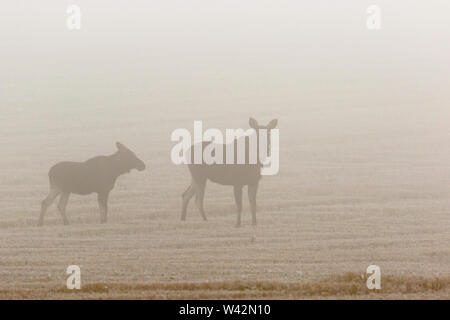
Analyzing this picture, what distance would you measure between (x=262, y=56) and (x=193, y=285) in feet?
159

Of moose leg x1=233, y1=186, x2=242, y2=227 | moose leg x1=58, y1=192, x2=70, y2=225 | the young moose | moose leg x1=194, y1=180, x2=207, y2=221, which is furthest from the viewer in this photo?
moose leg x1=58, y1=192, x2=70, y2=225

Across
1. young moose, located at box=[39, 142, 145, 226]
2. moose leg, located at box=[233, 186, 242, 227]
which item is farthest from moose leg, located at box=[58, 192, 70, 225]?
moose leg, located at box=[233, 186, 242, 227]

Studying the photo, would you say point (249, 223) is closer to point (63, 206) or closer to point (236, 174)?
point (236, 174)

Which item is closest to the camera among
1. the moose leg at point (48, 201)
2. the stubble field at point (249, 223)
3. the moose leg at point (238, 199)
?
the stubble field at point (249, 223)

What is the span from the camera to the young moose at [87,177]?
19922 mm

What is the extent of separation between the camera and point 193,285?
1334 cm

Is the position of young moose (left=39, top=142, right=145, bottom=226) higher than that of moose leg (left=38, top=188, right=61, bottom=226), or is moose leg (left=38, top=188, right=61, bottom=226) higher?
young moose (left=39, top=142, right=145, bottom=226)

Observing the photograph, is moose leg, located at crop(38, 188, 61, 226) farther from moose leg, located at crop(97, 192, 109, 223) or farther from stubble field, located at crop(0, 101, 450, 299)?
moose leg, located at crop(97, 192, 109, 223)

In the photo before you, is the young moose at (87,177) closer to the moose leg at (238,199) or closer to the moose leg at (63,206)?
the moose leg at (63,206)

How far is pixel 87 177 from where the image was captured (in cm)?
2005

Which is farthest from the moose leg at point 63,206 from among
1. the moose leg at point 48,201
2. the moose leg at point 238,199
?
the moose leg at point 238,199

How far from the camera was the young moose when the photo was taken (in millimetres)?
19922
